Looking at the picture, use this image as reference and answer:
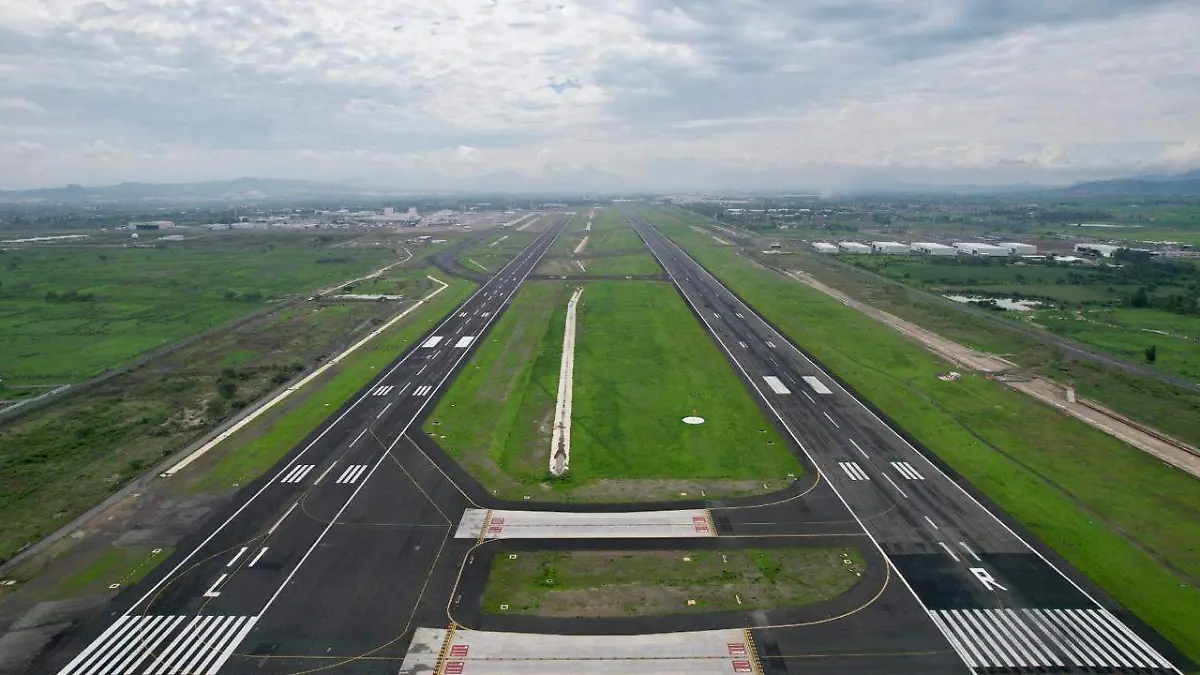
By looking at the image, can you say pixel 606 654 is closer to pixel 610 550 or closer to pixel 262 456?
pixel 610 550

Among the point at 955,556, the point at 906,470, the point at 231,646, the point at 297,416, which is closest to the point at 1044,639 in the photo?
the point at 955,556

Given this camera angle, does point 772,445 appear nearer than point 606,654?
No

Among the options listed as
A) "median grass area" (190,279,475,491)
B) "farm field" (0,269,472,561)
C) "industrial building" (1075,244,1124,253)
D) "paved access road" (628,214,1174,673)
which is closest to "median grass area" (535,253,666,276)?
"median grass area" (190,279,475,491)

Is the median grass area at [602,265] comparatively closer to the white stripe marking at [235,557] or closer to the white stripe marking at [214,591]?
the white stripe marking at [235,557]

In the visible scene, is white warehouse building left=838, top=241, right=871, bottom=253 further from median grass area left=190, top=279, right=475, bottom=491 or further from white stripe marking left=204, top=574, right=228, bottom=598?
white stripe marking left=204, top=574, right=228, bottom=598

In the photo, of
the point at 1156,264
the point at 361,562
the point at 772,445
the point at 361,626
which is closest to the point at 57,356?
the point at 361,562

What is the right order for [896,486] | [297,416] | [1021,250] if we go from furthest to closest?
[1021,250], [297,416], [896,486]

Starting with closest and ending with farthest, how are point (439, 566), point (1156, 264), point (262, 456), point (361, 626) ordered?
point (361, 626), point (439, 566), point (262, 456), point (1156, 264)

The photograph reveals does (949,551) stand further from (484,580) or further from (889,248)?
(889,248)
